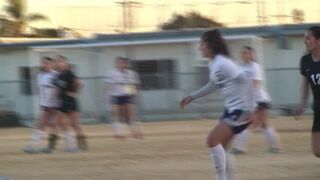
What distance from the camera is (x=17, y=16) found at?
151 ft

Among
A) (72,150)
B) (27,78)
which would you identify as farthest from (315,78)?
(27,78)

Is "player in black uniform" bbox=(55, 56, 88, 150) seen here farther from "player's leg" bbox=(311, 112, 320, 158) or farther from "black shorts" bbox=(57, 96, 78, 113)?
"player's leg" bbox=(311, 112, 320, 158)

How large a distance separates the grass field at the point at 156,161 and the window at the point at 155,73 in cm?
690

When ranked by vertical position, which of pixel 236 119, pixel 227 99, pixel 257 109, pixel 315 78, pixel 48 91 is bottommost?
pixel 257 109

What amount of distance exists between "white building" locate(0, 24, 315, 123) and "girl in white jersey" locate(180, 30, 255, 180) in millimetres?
13621

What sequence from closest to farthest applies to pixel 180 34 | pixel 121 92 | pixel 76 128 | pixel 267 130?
1. pixel 267 130
2. pixel 76 128
3. pixel 121 92
4. pixel 180 34

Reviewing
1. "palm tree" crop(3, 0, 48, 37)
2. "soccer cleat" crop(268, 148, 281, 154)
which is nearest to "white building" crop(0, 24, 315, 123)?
"soccer cleat" crop(268, 148, 281, 154)

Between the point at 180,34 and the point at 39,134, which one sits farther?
the point at 180,34

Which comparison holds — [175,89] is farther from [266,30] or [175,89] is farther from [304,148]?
[304,148]

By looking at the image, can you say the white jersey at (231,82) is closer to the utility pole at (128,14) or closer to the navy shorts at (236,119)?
the navy shorts at (236,119)

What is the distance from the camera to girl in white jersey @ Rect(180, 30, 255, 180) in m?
6.82

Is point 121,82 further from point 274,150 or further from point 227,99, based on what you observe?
point 227,99

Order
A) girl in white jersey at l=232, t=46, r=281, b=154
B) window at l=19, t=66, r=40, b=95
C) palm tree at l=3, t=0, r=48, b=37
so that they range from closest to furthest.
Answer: girl in white jersey at l=232, t=46, r=281, b=154 < window at l=19, t=66, r=40, b=95 < palm tree at l=3, t=0, r=48, b=37

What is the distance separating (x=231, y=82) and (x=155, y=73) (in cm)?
1480
